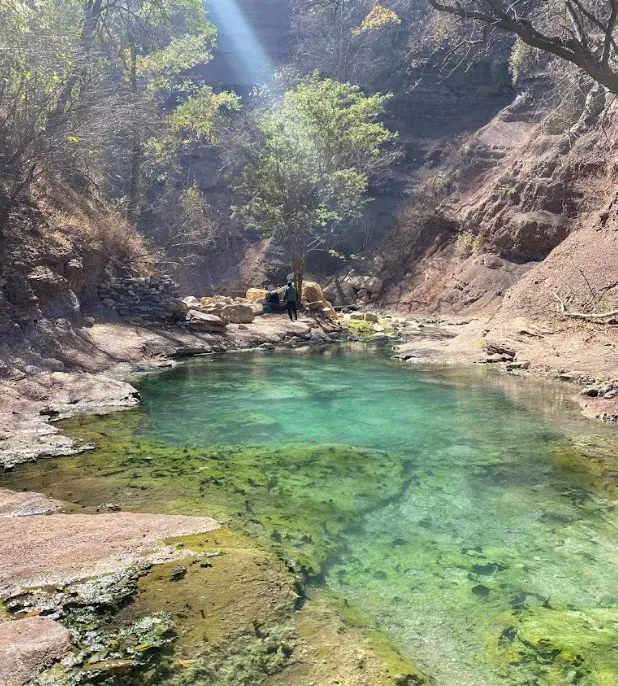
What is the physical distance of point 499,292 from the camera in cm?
2284

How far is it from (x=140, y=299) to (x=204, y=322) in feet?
6.75

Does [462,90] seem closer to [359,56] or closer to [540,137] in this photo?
[359,56]

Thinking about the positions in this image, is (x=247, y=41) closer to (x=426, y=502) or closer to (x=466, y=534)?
(x=426, y=502)

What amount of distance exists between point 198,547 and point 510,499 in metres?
3.10

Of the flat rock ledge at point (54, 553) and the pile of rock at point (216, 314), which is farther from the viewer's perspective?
the pile of rock at point (216, 314)

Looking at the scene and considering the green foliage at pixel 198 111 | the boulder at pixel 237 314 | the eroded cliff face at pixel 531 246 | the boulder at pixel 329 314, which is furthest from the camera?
the green foliage at pixel 198 111

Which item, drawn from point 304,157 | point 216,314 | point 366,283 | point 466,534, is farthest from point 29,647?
point 366,283

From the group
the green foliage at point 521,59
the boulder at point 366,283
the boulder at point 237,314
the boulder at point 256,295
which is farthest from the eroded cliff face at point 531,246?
the boulder at point 237,314

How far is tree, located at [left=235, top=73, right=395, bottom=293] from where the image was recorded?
2420 centimetres

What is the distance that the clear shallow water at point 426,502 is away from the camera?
3.40 metres

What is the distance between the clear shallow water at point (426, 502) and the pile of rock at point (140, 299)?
23.2ft

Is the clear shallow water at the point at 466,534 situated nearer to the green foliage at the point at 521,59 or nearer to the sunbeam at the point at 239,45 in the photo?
the green foliage at the point at 521,59

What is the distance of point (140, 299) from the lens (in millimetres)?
17828

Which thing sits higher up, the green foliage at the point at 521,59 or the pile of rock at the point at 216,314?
the green foliage at the point at 521,59
